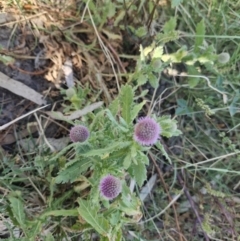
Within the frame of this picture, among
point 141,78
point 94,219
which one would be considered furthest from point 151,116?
point 94,219

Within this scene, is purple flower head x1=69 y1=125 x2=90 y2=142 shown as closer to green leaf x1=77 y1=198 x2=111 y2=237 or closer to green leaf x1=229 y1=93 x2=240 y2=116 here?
green leaf x1=77 y1=198 x2=111 y2=237

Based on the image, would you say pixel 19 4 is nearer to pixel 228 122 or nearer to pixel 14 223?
pixel 14 223

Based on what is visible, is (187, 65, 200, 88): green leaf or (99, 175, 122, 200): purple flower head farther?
(187, 65, 200, 88): green leaf

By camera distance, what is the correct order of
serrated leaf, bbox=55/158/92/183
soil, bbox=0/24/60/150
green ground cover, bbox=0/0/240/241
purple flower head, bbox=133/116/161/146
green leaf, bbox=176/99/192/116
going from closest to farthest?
purple flower head, bbox=133/116/161/146 < serrated leaf, bbox=55/158/92/183 < green ground cover, bbox=0/0/240/241 < soil, bbox=0/24/60/150 < green leaf, bbox=176/99/192/116

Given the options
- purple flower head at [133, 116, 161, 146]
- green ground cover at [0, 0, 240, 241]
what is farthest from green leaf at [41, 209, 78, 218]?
purple flower head at [133, 116, 161, 146]

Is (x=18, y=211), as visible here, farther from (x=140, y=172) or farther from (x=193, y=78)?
(x=193, y=78)
